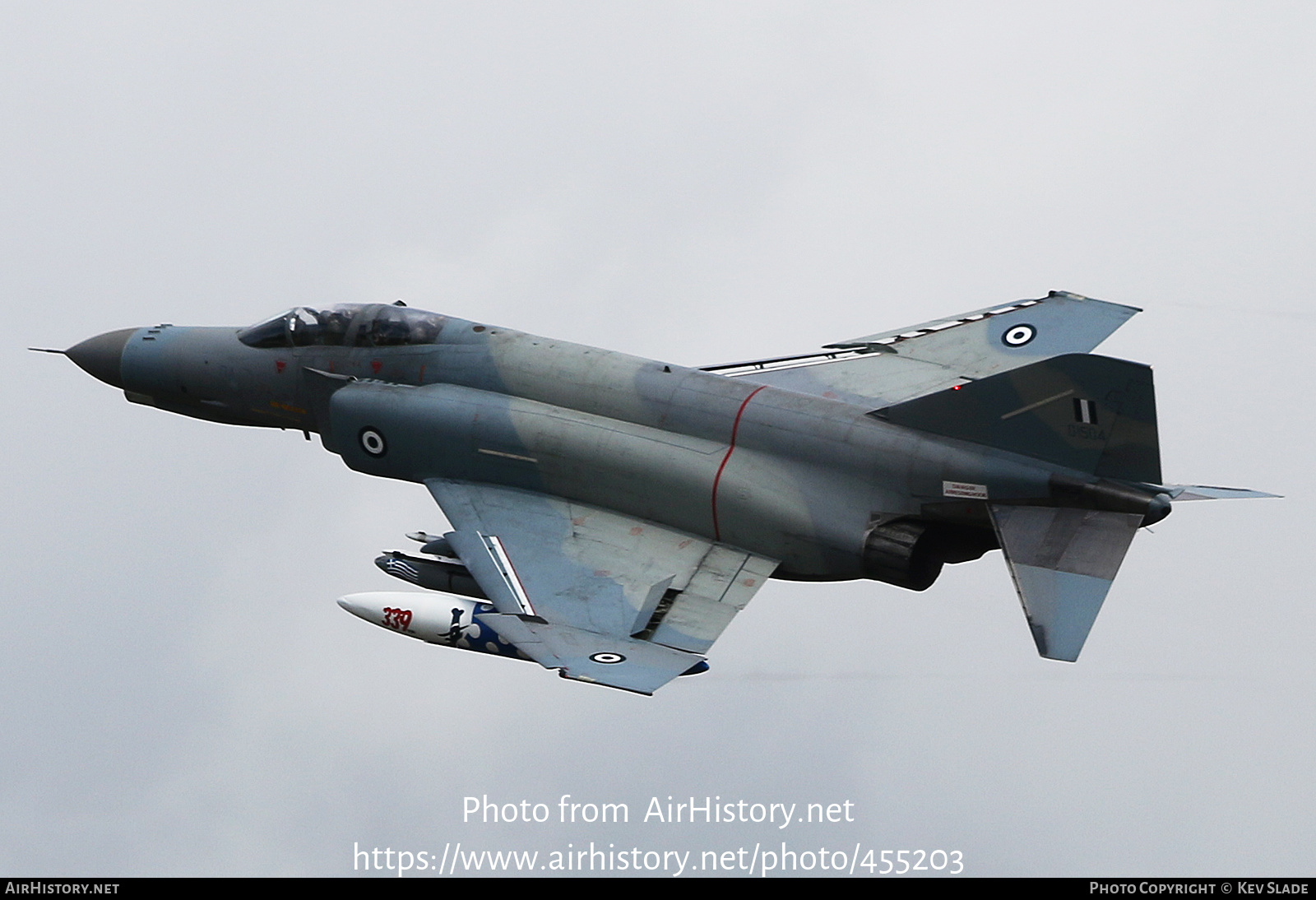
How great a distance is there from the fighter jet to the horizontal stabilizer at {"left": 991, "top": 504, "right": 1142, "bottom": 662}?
0.02m

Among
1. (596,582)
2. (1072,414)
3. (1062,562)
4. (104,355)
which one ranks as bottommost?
(596,582)

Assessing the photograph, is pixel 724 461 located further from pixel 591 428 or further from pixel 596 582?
pixel 596 582

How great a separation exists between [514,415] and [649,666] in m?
4.05

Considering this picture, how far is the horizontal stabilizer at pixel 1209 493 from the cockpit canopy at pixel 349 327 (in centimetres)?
847

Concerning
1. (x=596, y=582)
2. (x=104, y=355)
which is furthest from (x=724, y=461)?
(x=104, y=355)

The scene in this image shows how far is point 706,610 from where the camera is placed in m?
17.8

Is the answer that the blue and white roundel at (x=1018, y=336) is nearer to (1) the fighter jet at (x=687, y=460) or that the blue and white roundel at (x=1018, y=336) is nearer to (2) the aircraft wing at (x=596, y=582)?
(1) the fighter jet at (x=687, y=460)

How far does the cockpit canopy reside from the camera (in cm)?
2052

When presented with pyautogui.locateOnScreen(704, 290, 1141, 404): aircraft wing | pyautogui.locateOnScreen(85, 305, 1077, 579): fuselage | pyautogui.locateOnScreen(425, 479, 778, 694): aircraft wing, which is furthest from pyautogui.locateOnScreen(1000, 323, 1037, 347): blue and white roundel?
pyautogui.locateOnScreen(425, 479, 778, 694): aircraft wing

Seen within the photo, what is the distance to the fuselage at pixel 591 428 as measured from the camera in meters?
18.0

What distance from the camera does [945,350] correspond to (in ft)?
68.6

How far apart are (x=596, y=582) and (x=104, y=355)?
7.85 meters

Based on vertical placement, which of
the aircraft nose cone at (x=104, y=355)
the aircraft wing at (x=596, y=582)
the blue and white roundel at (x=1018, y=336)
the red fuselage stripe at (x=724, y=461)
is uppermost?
the blue and white roundel at (x=1018, y=336)

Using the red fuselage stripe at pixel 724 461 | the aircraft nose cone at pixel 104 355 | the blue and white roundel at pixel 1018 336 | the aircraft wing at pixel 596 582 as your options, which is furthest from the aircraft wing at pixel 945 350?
the aircraft nose cone at pixel 104 355
